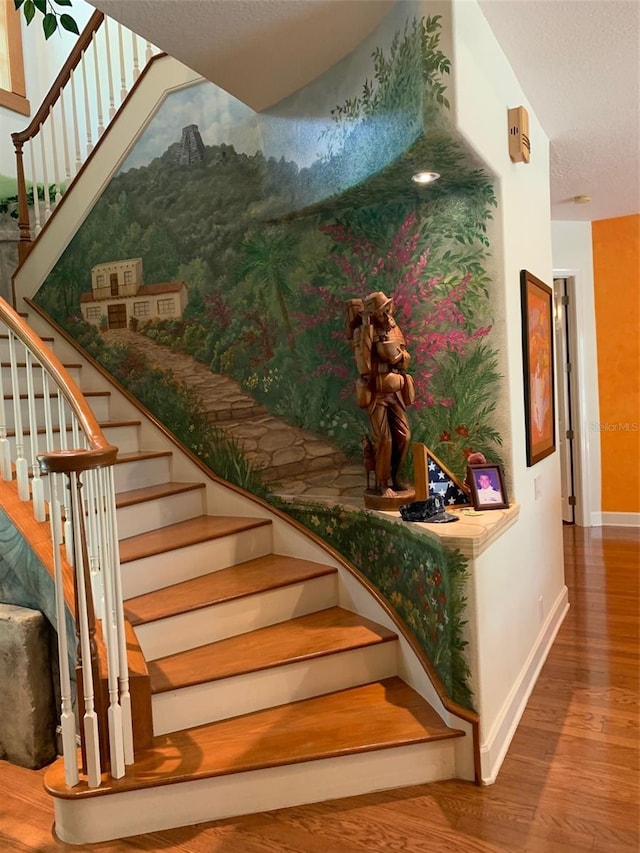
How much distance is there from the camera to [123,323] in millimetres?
4152

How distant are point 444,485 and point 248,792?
1389 millimetres

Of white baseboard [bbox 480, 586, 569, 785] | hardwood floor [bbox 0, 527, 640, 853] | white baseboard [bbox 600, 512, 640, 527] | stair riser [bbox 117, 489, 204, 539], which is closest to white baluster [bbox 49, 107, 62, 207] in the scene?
stair riser [bbox 117, 489, 204, 539]

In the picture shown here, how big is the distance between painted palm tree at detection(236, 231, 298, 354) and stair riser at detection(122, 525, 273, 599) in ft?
3.44

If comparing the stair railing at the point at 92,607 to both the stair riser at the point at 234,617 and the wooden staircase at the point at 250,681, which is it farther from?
the stair riser at the point at 234,617

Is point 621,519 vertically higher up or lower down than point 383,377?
lower down

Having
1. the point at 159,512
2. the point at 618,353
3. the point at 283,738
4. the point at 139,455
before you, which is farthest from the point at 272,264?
the point at 618,353

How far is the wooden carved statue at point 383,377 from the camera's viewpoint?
277cm

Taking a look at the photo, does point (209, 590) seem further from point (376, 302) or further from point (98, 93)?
point (98, 93)

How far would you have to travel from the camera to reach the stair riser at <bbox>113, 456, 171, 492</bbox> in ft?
11.9

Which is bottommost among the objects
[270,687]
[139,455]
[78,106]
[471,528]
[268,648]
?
[270,687]

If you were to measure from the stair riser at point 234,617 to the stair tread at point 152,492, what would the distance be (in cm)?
77

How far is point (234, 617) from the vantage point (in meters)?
2.92

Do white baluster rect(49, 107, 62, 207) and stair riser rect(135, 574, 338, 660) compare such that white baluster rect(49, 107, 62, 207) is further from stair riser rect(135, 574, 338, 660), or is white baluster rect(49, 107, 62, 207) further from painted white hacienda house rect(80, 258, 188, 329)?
stair riser rect(135, 574, 338, 660)

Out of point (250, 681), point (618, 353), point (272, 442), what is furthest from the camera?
point (618, 353)
